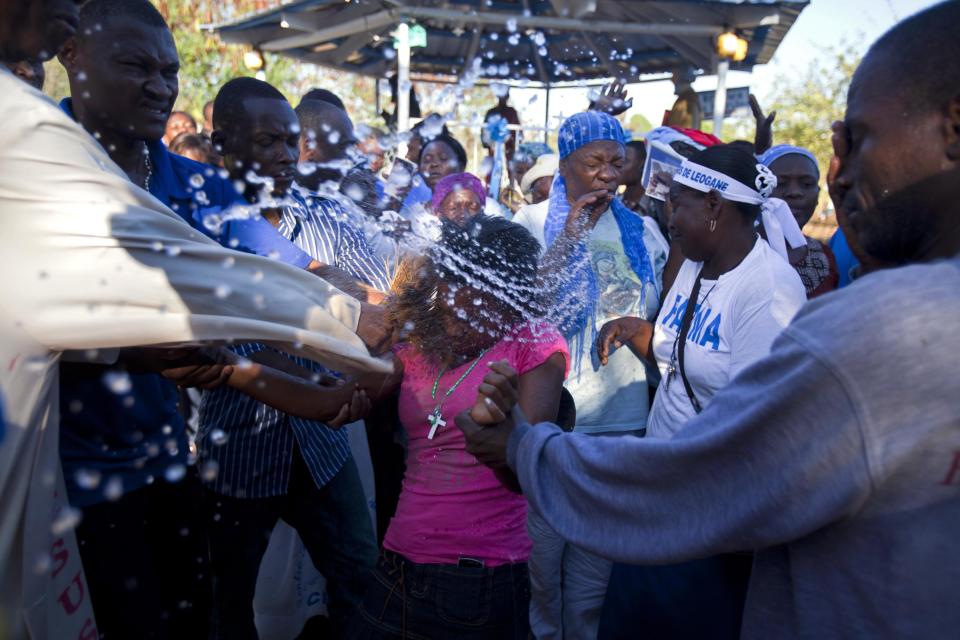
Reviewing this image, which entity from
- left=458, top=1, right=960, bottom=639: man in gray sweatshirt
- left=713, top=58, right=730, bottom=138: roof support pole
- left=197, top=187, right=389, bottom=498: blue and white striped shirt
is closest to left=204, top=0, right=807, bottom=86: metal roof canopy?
left=713, top=58, right=730, bottom=138: roof support pole

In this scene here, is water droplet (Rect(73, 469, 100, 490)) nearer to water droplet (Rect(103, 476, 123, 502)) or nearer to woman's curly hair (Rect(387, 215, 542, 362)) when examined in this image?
water droplet (Rect(103, 476, 123, 502))

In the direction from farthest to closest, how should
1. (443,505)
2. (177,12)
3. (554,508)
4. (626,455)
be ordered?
1. (177,12)
2. (443,505)
3. (554,508)
4. (626,455)

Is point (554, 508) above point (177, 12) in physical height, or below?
below

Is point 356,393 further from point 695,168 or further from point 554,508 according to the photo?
point 695,168

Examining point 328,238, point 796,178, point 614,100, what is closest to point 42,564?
point 328,238

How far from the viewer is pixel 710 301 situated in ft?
9.76

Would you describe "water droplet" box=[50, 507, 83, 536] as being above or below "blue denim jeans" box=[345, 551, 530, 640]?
above

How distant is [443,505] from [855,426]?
1499 mm

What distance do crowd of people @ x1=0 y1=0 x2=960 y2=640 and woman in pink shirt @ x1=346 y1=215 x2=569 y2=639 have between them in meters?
0.01

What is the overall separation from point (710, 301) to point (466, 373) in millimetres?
1167

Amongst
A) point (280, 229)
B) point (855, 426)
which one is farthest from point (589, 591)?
point (855, 426)

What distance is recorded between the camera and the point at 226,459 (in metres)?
A: 2.88

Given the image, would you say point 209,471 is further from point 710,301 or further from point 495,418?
point 710,301

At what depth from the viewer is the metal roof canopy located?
6086mm
